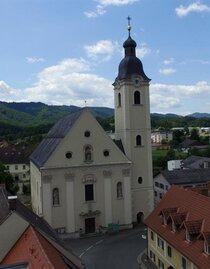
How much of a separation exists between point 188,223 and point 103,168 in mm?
19563

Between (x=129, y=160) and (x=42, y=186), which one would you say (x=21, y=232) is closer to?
(x=42, y=186)

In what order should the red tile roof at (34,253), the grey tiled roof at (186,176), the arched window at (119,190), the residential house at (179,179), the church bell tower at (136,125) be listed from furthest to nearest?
the grey tiled roof at (186,176) → the residential house at (179,179) → the church bell tower at (136,125) → the arched window at (119,190) → the red tile roof at (34,253)

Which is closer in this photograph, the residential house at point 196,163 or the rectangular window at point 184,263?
the rectangular window at point 184,263

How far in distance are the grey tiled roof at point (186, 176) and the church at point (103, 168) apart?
11602 mm

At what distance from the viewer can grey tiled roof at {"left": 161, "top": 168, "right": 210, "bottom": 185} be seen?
57.2m

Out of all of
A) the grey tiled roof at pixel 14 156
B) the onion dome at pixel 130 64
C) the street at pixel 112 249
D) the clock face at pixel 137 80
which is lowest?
the street at pixel 112 249

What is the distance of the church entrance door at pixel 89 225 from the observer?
42.7 meters

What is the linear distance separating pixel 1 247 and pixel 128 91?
3037cm

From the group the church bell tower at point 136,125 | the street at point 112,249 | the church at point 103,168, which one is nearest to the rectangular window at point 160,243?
the street at point 112,249

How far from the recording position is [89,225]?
42.8 m

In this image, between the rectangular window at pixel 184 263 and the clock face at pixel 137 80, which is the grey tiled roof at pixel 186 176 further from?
the rectangular window at pixel 184 263

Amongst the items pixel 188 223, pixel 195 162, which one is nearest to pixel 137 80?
pixel 188 223

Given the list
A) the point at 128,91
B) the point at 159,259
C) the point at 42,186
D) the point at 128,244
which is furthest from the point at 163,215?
the point at 128,91

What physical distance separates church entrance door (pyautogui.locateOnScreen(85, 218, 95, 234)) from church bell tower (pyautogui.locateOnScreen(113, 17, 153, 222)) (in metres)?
5.66
